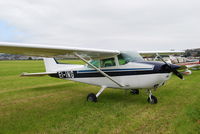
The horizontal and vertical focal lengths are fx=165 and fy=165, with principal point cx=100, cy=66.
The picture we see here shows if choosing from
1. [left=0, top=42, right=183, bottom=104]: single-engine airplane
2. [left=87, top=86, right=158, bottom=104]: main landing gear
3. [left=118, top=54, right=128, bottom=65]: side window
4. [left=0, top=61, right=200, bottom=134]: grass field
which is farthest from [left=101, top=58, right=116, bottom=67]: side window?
[left=0, top=61, right=200, bottom=134]: grass field

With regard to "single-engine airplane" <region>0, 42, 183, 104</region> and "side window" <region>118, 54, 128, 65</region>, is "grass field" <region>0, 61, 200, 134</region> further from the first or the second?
"side window" <region>118, 54, 128, 65</region>

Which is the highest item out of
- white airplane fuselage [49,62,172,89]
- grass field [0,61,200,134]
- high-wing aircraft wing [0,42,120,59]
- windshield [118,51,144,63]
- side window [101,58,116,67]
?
high-wing aircraft wing [0,42,120,59]

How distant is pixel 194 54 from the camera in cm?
5938

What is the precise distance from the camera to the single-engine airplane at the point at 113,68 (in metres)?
5.23

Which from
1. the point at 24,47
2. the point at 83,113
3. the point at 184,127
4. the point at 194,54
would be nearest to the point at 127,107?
the point at 83,113

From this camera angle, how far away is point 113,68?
20.9 ft

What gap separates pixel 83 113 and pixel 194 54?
64.7 metres

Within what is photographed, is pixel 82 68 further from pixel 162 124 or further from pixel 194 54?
pixel 194 54

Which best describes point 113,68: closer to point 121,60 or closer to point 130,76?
point 121,60

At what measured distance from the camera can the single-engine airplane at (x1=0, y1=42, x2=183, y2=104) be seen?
17.1ft

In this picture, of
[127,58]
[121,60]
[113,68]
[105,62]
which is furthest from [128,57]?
[105,62]

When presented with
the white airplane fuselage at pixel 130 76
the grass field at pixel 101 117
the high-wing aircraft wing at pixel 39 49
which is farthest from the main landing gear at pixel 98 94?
the high-wing aircraft wing at pixel 39 49

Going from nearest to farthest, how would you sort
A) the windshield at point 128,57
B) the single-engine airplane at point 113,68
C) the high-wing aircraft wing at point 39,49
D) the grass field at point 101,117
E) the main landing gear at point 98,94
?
the grass field at point 101,117 < the high-wing aircraft wing at point 39,49 < the single-engine airplane at point 113,68 < the main landing gear at point 98,94 < the windshield at point 128,57

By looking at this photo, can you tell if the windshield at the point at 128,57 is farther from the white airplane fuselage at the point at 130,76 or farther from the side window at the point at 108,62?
the side window at the point at 108,62
